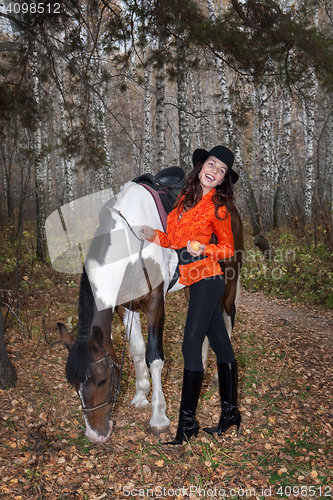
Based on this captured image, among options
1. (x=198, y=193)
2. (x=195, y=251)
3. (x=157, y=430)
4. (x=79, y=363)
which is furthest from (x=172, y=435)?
(x=198, y=193)

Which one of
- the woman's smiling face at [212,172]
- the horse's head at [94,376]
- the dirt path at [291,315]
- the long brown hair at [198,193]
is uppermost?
the woman's smiling face at [212,172]

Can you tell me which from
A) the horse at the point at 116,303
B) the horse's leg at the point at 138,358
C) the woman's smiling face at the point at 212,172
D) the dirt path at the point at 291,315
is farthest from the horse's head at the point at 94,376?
the dirt path at the point at 291,315

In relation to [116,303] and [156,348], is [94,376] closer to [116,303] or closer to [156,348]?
[116,303]

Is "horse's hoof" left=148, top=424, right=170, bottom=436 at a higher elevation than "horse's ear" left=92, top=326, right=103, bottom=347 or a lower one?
lower

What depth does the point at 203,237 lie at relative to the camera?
247 centimetres

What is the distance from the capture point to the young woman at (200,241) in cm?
245

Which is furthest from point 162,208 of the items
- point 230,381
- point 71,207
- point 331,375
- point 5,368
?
point 71,207

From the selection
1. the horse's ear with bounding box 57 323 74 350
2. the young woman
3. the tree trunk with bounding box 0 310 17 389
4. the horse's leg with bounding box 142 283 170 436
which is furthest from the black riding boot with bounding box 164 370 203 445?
the tree trunk with bounding box 0 310 17 389

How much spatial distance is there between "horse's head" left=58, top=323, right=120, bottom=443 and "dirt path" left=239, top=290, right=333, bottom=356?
3.35 meters

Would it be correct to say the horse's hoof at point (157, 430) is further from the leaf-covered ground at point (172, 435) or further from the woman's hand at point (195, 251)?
the woman's hand at point (195, 251)

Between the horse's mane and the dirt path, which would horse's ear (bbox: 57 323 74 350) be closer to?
the horse's mane

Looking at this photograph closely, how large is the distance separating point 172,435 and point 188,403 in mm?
480

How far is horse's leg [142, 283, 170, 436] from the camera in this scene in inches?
109

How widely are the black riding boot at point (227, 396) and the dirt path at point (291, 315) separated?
235 centimetres
